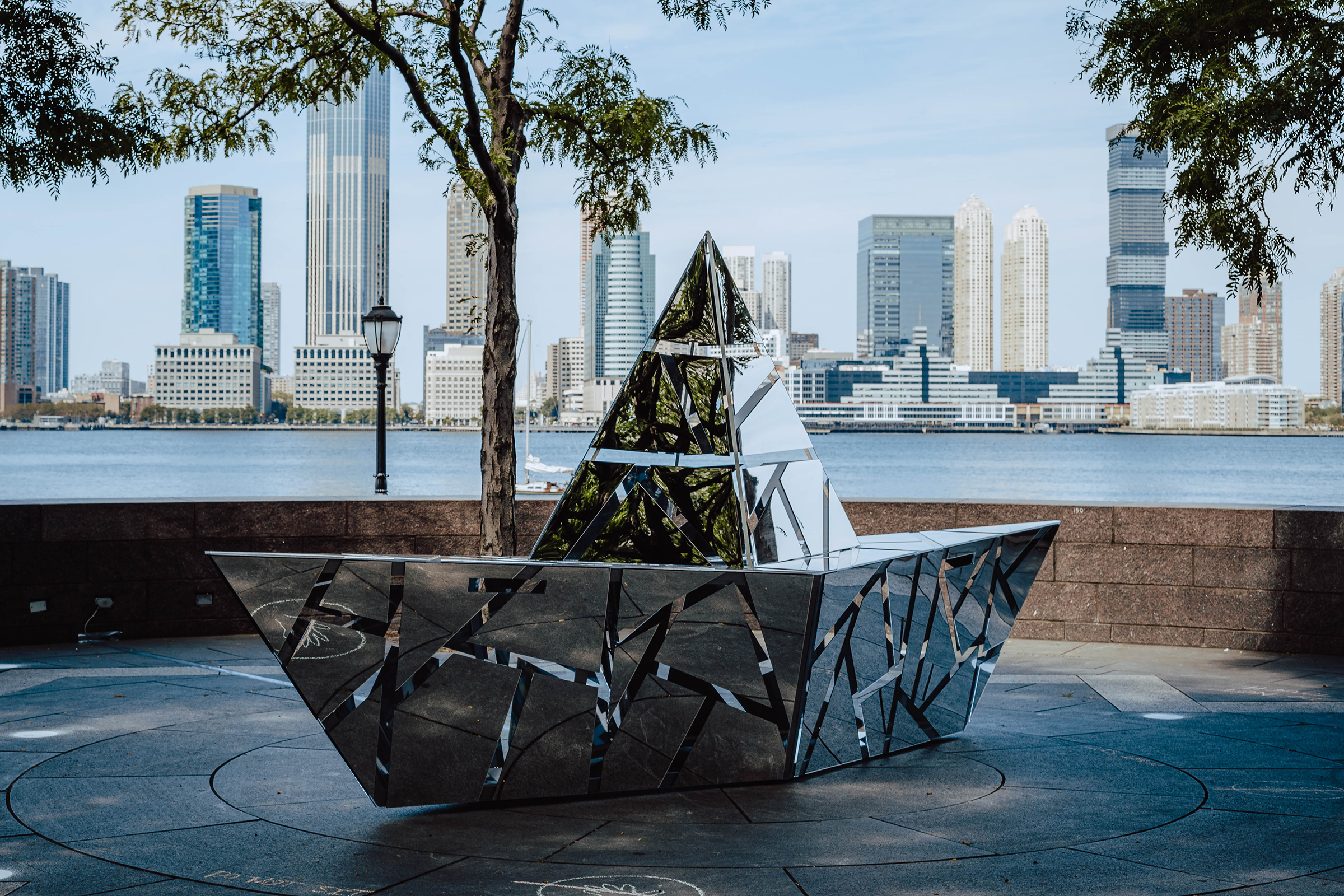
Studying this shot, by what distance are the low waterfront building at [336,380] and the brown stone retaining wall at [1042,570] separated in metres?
183

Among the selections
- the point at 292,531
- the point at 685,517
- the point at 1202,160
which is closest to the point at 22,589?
the point at 292,531

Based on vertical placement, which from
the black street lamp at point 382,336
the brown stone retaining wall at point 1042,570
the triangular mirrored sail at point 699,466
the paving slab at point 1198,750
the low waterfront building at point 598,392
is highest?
the low waterfront building at point 598,392

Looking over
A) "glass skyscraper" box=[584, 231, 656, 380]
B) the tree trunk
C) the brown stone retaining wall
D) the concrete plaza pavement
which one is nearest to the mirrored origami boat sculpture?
the concrete plaza pavement

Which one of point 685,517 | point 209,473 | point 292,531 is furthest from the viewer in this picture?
point 209,473

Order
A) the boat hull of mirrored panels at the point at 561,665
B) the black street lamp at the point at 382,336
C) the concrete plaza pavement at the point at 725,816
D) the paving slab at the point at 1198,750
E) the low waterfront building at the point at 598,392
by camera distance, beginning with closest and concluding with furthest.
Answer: the concrete plaza pavement at the point at 725,816 < the boat hull of mirrored panels at the point at 561,665 < the paving slab at the point at 1198,750 < the black street lamp at the point at 382,336 < the low waterfront building at the point at 598,392

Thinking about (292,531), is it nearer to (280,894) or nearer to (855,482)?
(280,894)

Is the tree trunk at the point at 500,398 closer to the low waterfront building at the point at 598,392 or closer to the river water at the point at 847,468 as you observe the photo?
the river water at the point at 847,468

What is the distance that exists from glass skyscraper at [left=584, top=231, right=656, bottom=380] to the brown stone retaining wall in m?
61.9

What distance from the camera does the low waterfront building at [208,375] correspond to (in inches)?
7598

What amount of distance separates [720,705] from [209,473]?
95955mm

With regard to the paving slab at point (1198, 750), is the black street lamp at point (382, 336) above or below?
above

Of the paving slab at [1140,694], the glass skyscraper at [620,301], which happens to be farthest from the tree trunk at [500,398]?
the glass skyscraper at [620,301]

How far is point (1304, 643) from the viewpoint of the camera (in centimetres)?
889

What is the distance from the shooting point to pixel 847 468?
354 ft
